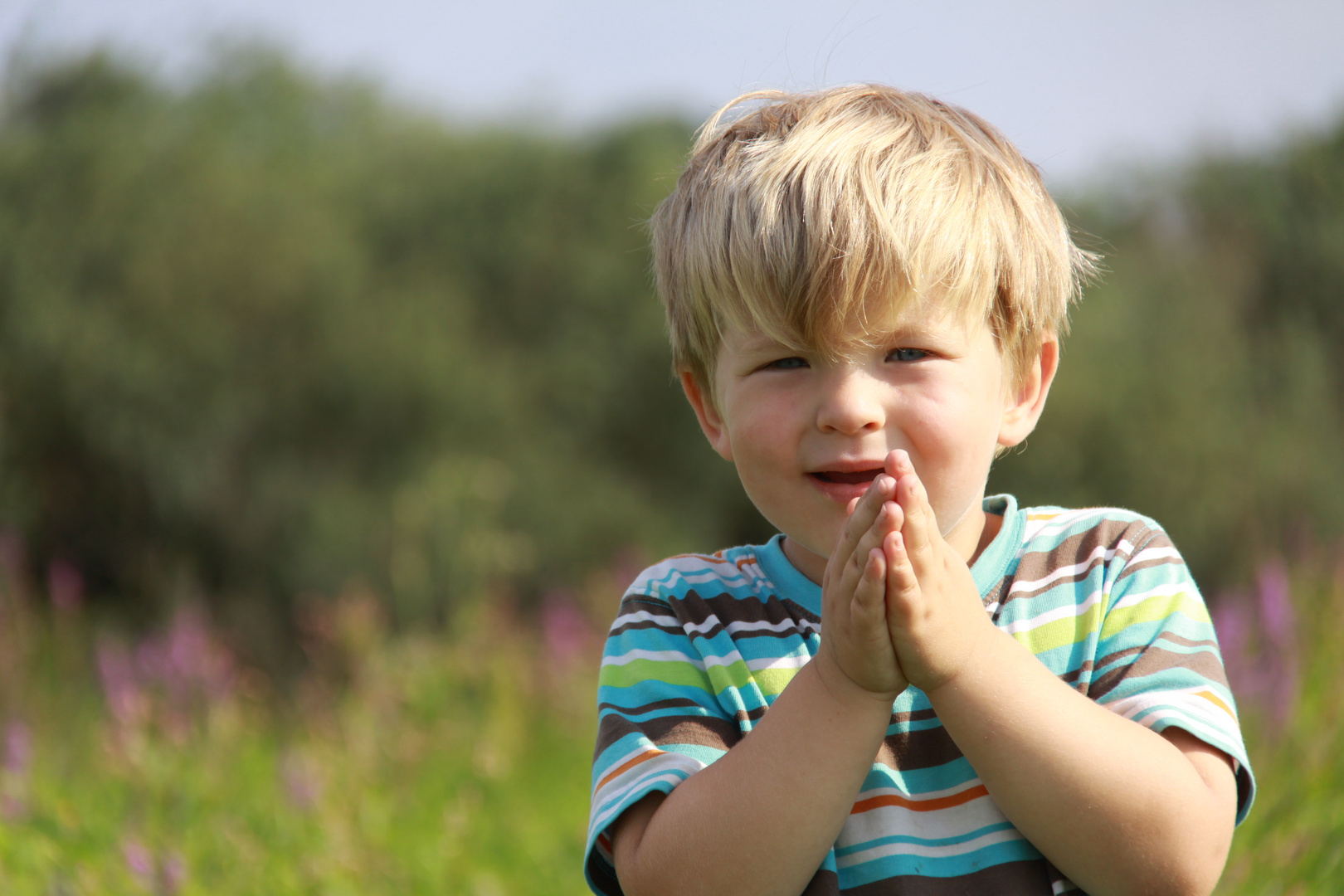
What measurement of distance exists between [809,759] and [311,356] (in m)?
9.51

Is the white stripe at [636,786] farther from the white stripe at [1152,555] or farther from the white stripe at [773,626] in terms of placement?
the white stripe at [1152,555]

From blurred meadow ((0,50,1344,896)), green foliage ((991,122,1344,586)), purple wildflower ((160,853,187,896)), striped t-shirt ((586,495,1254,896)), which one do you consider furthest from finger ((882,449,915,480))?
green foliage ((991,122,1344,586))

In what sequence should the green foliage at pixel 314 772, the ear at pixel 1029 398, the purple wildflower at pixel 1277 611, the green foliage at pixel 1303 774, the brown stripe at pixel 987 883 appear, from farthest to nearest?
1. the purple wildflower at pixel 1277 611
2. the green foliage at pixel 314 772
3. the green foliage at pixel 1303 774
4. the ear at pixel 1029 398
5. the brown stripe at pixel 987 883

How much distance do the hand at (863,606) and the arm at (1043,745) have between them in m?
0.01

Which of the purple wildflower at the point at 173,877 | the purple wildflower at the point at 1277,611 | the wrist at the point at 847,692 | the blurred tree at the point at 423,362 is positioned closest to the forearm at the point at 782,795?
the wrist at the point at 847,692

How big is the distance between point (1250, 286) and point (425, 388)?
826cm

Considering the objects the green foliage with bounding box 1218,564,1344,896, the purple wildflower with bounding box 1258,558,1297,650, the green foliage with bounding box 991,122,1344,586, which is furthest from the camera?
the green foliage with bounding box 991,122,1344,586

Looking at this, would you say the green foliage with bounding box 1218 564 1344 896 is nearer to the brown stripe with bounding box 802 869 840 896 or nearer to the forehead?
the brown stripe with bounding box 802 869 840 896

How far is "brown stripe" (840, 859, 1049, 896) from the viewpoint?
1073 mm

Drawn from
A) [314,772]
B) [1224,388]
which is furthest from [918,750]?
[1224,388]

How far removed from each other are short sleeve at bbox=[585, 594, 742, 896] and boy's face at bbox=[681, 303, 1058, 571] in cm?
19

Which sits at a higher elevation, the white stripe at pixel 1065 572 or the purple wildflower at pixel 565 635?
the white stripe at pixel 1065 572

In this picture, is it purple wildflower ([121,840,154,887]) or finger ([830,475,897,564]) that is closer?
finger ([830,475,897,564])

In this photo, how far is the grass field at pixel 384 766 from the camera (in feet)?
9.49
